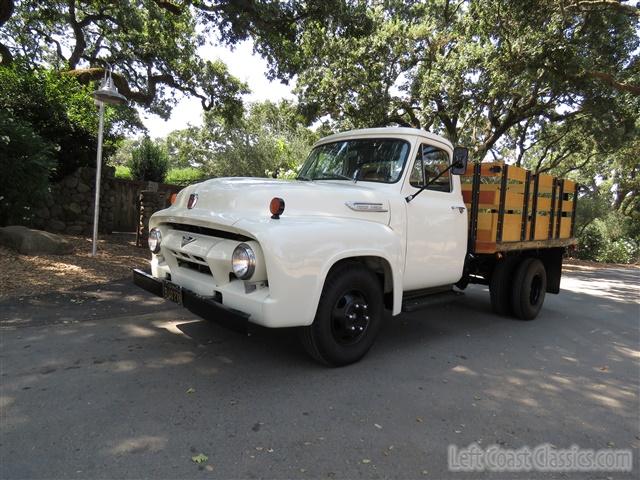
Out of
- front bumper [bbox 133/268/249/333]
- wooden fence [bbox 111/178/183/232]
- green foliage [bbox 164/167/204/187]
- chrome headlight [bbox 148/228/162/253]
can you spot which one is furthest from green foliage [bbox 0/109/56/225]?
green foliage [bbox 164/167/204/187]

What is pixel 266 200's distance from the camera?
351cm

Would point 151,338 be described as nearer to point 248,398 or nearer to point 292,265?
point 248,398

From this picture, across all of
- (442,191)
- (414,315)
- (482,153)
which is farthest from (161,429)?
(482,153)

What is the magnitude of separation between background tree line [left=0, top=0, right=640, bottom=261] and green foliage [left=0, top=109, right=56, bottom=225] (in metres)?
0.03

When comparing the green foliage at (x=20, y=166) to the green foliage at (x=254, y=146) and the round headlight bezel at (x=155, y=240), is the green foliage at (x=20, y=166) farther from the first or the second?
the green foliage at (x=254, y=146)

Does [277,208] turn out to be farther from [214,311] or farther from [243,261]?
[214,311]

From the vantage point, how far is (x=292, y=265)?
3.15 metres

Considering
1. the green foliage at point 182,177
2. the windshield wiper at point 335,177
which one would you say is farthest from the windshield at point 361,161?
the green foliage at point 182,177

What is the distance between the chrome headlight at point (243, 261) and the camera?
3.15 meters

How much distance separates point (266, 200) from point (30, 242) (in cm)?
626

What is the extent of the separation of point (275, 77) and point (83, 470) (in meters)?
12.0

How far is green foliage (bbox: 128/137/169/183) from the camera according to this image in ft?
48.7

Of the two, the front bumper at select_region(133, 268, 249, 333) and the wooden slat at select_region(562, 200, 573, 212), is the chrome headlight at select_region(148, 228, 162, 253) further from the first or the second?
the wooden slat at select_region(562, 200, 573, 212)

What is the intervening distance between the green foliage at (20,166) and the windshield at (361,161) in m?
5.44
